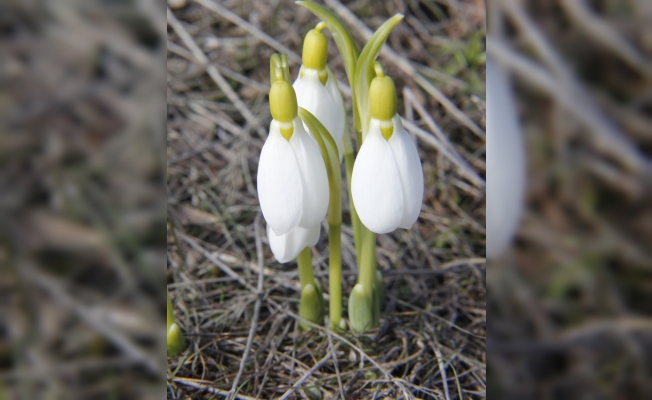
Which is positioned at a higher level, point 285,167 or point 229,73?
point 285,167

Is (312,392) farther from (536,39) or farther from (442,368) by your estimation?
(536,39)

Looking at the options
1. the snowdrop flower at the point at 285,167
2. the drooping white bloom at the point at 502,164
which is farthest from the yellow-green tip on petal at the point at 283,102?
the drooping white bloom at the point at 502,164

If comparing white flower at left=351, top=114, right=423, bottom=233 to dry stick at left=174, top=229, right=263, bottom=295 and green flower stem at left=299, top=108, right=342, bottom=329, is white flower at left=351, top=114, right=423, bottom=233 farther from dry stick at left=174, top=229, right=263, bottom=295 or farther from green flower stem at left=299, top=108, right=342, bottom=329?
dry stick at left=174, top=229, right=263, bottom=295

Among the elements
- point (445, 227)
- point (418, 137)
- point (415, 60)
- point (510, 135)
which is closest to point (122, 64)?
point (510, 135)

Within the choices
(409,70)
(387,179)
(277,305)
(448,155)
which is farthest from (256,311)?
(409,70)

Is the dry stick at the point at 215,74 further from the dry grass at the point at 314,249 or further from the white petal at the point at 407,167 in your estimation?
the white petal at the point at 407,167

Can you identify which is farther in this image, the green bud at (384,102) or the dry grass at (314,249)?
the dry grass at (314,249)
